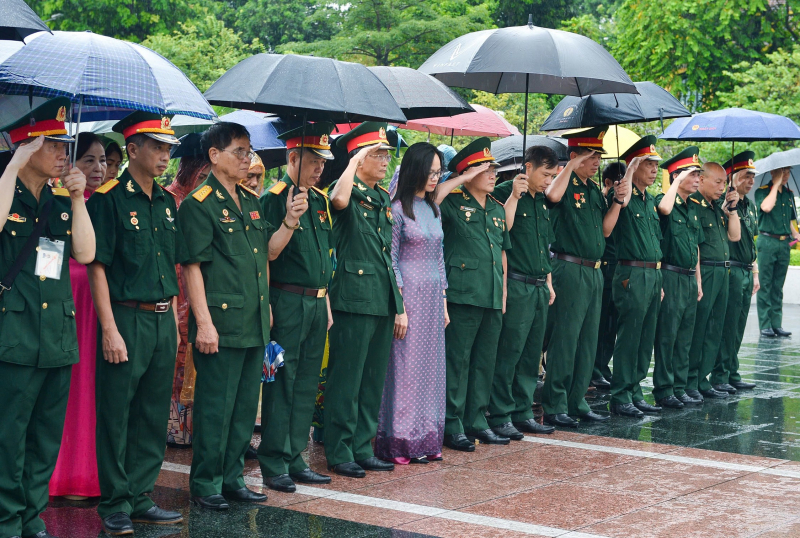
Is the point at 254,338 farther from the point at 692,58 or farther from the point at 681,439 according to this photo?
the point at 692,58

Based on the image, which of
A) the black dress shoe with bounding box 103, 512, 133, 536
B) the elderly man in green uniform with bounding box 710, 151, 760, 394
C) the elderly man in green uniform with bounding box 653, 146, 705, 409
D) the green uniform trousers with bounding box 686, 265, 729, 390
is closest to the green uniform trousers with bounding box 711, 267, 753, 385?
the elderly man in green uniform with bounding box 710, 151, 760, 394

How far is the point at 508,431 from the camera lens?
7.35 m

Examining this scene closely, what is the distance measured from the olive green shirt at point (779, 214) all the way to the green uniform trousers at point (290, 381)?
9.57 metres

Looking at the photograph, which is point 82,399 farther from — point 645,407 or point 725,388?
point 725,388

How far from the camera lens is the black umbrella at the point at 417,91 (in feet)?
21.1

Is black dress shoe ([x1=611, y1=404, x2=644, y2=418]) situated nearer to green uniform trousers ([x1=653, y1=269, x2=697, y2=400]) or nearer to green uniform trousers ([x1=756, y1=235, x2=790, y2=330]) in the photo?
green uniform trousers ([x1=653, y1=269, x2=697, y2=400])

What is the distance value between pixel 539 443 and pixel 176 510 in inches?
114

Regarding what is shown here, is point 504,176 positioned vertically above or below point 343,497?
above

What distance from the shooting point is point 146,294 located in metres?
4.90

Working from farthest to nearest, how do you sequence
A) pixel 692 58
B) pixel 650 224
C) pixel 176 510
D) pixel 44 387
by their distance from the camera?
pixel 692 58, pixel 650 224, pixel 176 510, pixel 44 387

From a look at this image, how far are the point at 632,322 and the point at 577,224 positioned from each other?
1.13m

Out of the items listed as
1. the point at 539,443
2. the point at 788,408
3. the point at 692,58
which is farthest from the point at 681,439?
the point at 692,58

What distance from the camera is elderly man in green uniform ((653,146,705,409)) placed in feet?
28.9

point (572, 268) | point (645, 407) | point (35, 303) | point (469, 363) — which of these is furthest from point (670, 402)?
point (35, 303)
